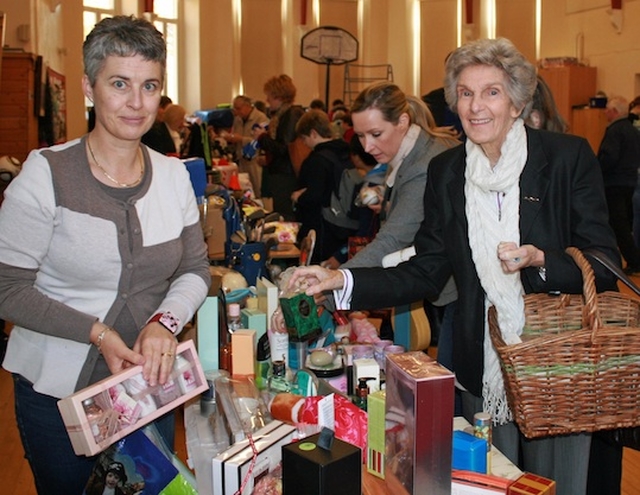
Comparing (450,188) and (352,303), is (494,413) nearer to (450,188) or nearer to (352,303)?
(352,303)

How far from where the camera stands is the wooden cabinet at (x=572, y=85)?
12221 millimetres

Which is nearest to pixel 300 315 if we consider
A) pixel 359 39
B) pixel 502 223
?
Answer: pixel 502 223

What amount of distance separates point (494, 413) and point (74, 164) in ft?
4.25

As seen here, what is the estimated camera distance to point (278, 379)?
7.03ft

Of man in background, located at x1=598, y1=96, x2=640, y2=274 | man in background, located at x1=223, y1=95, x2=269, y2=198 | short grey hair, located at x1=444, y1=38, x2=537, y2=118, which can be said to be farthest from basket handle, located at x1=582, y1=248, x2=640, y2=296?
man in background, located at x1=223, y1=95, x2=269, y2=198

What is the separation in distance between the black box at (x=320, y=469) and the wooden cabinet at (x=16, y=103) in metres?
6.56

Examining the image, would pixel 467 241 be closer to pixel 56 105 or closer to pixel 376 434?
pixel 376 434

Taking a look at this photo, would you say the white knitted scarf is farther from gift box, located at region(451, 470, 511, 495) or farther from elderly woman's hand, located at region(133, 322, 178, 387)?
elderly woman's hand, located at region(133, 322, 178, 387)

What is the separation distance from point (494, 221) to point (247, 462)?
0.99 m

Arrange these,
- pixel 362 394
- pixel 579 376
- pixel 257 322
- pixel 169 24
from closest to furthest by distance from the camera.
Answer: pixel 579 376
pixel 362 394
pixel 257 322
pixel 169 24

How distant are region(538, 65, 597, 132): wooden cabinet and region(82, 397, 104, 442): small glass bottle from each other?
1169 cm

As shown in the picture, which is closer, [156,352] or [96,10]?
[156,352]

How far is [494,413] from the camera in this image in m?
2.18

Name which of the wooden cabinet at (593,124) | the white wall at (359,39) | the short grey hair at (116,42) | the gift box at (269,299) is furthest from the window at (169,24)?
the short grey hair at (116,42)
